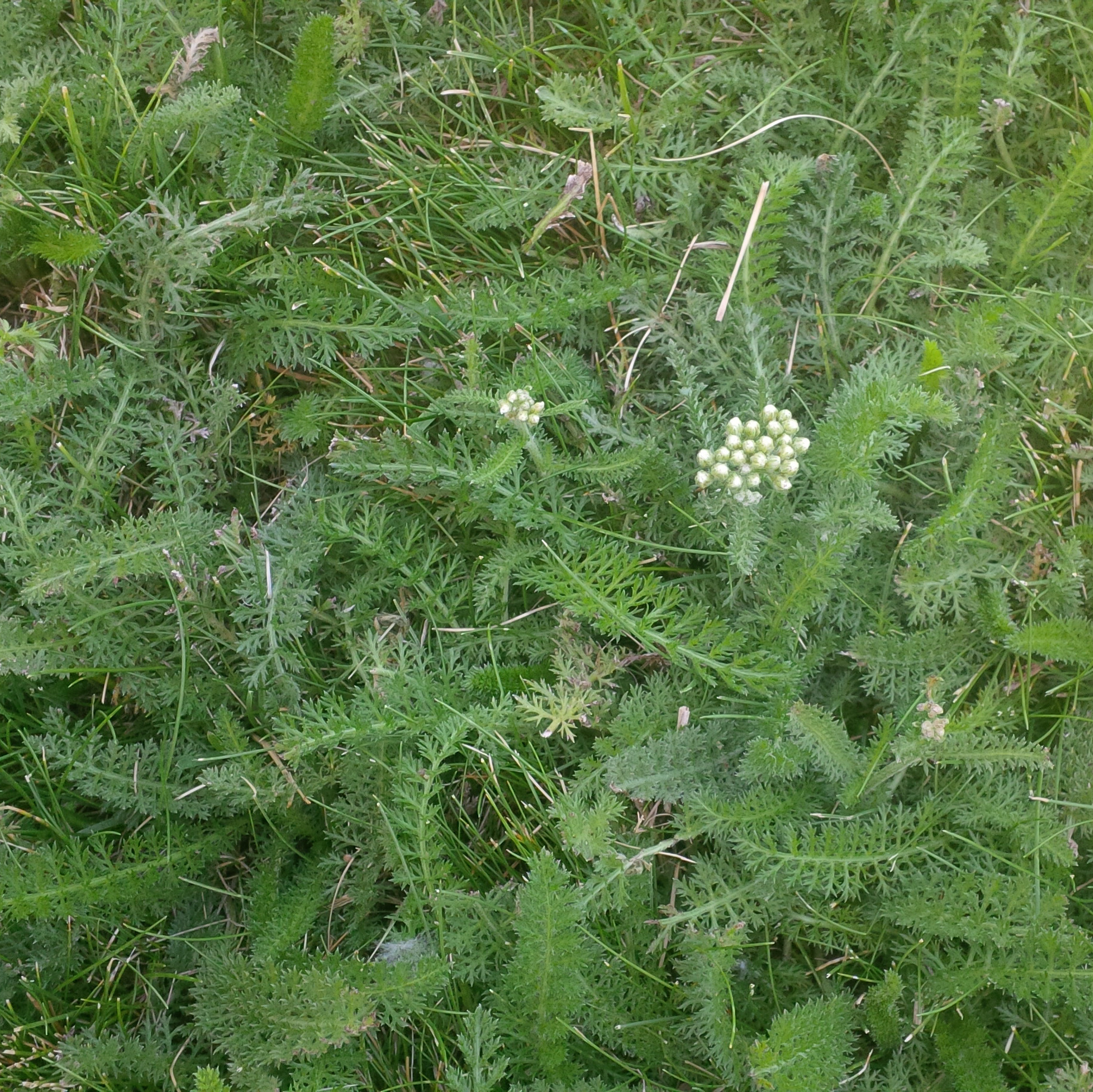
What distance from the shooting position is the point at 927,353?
2.82 metres

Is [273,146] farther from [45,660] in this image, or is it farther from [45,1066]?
[45,1066]

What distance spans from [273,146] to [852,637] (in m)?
2.63

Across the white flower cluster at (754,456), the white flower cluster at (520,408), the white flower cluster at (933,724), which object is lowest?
the white flower cluster at (933,724)

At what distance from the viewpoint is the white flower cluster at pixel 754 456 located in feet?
9.14

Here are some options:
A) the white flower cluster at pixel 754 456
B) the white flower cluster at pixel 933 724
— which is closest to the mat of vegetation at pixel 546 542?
the white flower cluster at pixel 754 456

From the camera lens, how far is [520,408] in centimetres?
280

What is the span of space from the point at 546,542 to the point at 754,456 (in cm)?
77

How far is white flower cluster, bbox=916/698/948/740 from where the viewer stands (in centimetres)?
272

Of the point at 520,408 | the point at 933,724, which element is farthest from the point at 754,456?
the point at 933,724

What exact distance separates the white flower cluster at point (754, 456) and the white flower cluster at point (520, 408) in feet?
1.64

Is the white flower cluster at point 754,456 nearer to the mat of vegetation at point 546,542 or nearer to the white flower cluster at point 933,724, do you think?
the mat of vegetation at point 546,542

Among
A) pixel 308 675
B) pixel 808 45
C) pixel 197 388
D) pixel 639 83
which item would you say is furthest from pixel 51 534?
Answer: pixel 808 45

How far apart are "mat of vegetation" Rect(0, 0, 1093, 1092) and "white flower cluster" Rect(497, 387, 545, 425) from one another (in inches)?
8.0

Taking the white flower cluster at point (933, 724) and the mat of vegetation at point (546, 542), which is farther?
the mat of vegetation at point (546, 542)
